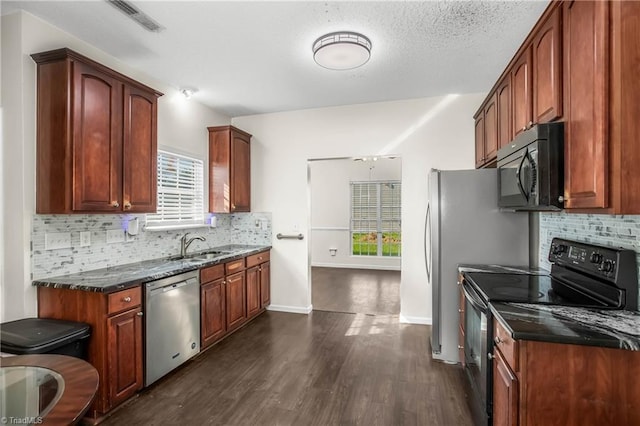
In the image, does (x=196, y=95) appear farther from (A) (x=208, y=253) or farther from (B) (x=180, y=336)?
(B) (x=180, y=336)

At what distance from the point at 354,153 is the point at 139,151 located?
100 inches

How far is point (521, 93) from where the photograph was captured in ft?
7.49

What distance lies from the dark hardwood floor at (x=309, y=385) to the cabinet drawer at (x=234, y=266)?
2.45 feet

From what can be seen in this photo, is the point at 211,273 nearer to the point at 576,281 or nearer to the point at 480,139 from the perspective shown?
the point at 576,281

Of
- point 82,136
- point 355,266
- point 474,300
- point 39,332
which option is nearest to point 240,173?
point 82,136

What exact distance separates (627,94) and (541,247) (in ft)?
5.99

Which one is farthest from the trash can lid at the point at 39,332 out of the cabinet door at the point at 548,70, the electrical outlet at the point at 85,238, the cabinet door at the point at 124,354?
the cabinet door at the point at 548,70

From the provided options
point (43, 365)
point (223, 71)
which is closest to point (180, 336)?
point (43, 365)

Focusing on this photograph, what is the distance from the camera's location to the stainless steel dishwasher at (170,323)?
8.29 ft

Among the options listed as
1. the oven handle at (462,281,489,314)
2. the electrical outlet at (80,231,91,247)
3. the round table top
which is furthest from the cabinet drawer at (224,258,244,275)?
the oven handle at (462,281,489,314)

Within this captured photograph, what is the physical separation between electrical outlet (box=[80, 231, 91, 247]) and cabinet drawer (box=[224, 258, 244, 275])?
1281mm

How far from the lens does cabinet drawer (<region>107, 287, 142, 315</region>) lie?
219 centimetres

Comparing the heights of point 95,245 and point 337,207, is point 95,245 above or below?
below

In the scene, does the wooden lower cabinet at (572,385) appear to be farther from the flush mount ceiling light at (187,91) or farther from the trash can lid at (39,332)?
the flush mount ceiling light at (187,91)
